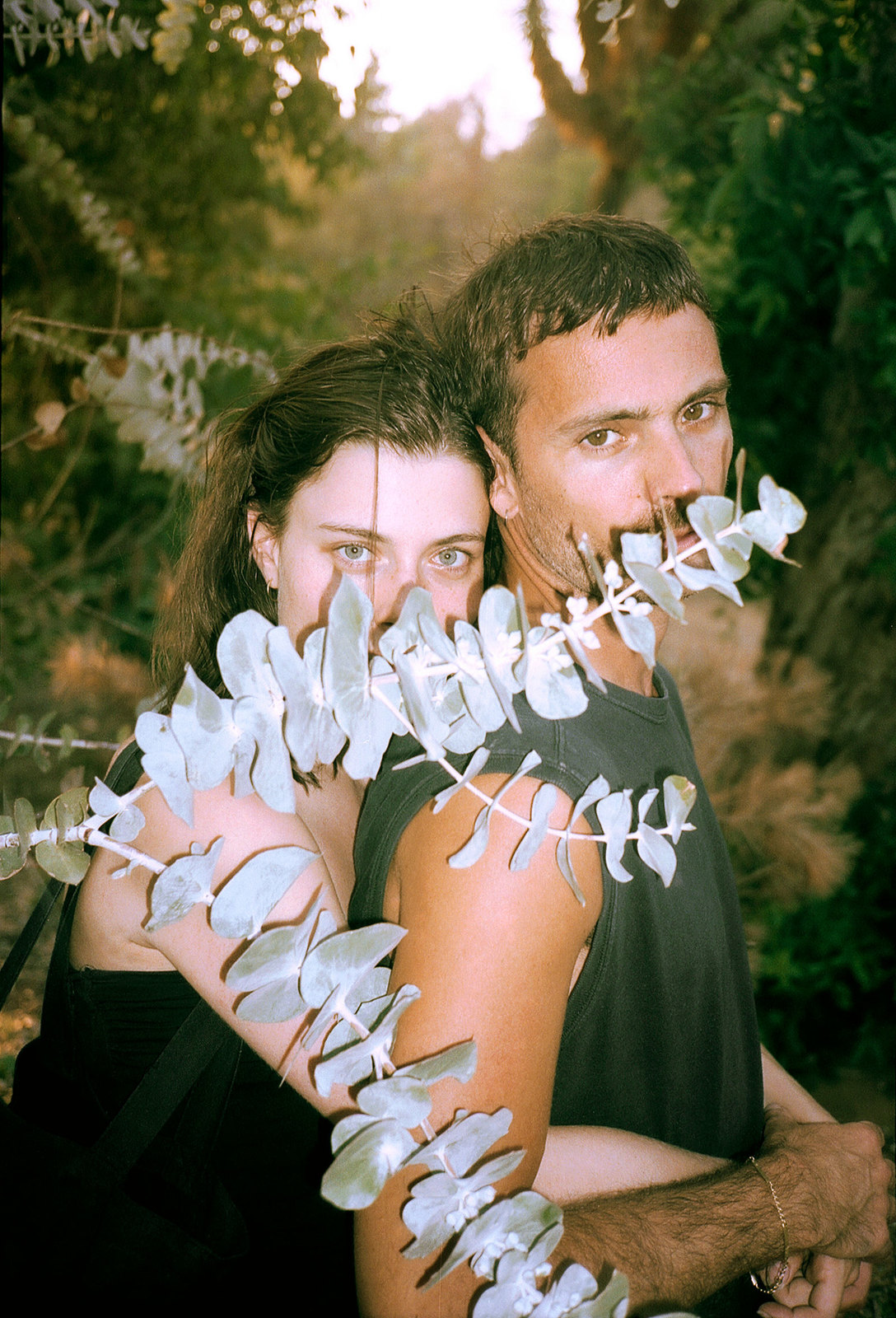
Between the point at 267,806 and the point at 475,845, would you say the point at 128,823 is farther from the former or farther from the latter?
the point at 475,845

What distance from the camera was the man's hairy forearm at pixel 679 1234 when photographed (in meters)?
0.71

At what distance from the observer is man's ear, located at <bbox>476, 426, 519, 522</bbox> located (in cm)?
79

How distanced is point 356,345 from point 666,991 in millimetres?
718

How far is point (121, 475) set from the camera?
205cm

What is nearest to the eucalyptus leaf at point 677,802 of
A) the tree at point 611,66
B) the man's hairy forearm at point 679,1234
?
the man's hairy forearm at point 679,1234

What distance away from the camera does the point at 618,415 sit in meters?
0.72

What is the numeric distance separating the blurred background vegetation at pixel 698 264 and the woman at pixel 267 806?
0.13 m

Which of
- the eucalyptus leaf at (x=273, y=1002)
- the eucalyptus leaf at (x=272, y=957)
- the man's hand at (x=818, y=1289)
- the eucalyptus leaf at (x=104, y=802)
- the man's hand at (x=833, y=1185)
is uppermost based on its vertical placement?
the eucalyptus leaf at (x=104, y=802)

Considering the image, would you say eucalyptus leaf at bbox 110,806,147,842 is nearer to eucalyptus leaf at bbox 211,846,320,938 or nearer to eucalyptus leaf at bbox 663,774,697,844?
eucalyptus leaf at bbox 211,846,320,938

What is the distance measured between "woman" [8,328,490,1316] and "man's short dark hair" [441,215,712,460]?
4cm

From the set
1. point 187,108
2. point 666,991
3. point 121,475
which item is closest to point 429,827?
point 666,991

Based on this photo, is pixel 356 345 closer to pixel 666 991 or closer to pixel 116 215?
pixel 666 991

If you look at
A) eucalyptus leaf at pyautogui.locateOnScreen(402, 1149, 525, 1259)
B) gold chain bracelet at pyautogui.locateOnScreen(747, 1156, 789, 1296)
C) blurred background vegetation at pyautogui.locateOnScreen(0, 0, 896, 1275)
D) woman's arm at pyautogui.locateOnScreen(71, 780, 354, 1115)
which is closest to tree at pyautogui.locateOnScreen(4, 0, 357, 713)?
blurred background vegetation at pyautogui.locateOnScreen(0, 0, 896, 1275)

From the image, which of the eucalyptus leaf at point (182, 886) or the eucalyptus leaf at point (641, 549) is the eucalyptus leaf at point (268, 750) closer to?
the eucalyptus leaf at point (182, 886)
